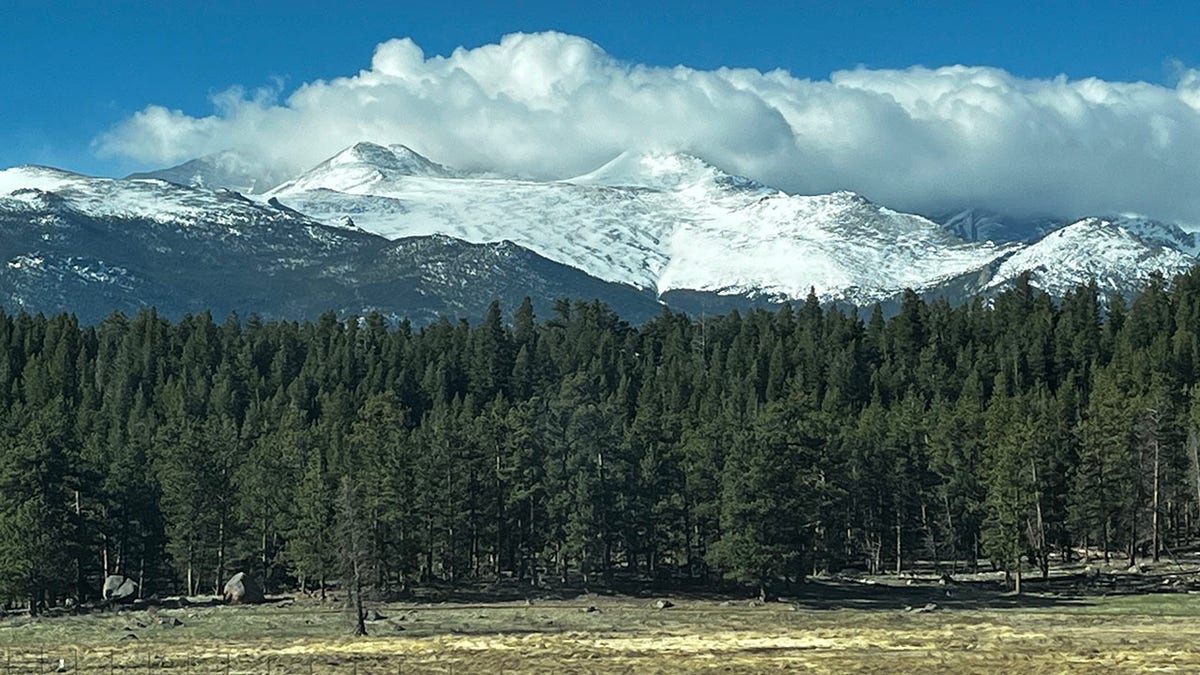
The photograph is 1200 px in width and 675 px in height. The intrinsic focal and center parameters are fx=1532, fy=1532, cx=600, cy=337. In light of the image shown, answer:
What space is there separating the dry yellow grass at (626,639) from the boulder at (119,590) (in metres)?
10.8

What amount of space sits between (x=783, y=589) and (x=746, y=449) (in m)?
10.4

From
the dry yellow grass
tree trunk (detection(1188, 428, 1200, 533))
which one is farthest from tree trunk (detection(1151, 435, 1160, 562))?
the dry yellow grass

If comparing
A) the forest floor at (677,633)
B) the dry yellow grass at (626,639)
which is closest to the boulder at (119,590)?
the forest floor at (677,633)

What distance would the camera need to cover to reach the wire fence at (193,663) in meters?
60.1

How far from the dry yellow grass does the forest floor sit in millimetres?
130

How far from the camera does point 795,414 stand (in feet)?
398

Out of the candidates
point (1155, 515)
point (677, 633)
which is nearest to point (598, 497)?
point (677, 633)

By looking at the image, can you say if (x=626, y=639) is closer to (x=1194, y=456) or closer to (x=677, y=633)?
(x=677, y=633)

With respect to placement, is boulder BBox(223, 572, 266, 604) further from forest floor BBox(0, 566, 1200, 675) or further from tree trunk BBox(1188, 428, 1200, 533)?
tree trunk BBox(1188, 428, 1200, 533)

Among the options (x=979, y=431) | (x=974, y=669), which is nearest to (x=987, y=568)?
(x=979, y=431)

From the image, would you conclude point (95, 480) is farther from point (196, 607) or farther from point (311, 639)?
point (311, 639)

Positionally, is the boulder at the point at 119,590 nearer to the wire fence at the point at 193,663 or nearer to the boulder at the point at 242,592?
the boulder at the point at 242,592

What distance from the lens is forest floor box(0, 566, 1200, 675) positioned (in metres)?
61.8

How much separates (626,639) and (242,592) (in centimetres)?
3616
